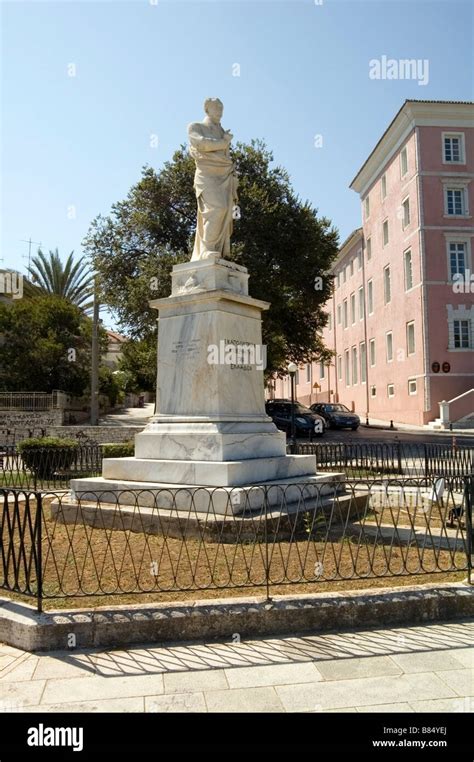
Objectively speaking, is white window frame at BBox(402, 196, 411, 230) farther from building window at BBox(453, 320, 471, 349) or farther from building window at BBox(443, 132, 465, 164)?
building window at BBox(453, 320, 471, 349)

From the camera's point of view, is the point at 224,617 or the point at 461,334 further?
the point at 461,334

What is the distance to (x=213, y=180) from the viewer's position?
31.6 feet

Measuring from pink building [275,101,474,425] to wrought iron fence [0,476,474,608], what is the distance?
27415 mm

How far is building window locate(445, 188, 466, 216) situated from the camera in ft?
119

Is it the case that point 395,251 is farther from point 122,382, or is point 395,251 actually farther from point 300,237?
point 122,382

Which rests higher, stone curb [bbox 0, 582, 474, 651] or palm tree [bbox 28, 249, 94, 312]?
palm tree [bbox 28, 249, 94, 312]

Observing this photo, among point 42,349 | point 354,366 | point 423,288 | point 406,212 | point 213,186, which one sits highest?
point 406,212

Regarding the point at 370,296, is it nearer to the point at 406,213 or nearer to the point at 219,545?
the point at 406,213

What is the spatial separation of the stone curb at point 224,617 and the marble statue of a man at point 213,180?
616cm

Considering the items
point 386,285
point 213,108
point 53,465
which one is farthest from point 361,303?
point 213,108

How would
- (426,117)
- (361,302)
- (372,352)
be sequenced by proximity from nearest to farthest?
(426,117), (372,352), (361,302)

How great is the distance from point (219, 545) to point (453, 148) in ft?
121

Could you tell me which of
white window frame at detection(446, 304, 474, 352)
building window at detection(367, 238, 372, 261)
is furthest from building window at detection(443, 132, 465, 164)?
building window at detection(367, 238, 372, 261)

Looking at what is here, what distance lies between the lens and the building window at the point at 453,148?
3631 cm
